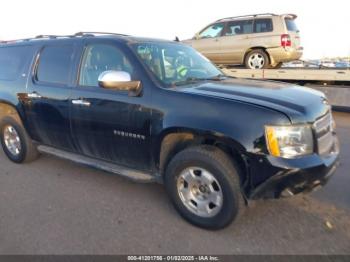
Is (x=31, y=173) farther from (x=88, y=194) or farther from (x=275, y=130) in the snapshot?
(x=275, y=130)

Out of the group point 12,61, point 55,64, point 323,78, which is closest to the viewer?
point 55,64

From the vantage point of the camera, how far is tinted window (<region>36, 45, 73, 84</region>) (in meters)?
4.39

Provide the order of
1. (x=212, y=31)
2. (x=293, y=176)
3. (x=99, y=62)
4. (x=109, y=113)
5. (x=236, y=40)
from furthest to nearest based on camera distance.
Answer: (x=212, y=31)
(x=236, y=40)
(x=99, y=62)
(x=109, y=113)
(x=293, y=176)

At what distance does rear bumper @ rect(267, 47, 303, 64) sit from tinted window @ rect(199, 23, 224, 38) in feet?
6.45

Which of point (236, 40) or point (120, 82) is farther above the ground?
point (236, 40)

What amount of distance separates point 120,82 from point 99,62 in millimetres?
757

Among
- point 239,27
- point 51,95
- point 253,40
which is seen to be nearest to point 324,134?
point 51,95

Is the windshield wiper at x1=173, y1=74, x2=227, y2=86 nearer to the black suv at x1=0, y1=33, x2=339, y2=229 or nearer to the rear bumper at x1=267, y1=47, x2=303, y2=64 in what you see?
the black suv at x1=0, y1=33, x2=339, y2=229

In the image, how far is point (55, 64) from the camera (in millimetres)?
4570

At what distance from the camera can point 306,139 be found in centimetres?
296

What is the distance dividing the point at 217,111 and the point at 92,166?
1869 mm

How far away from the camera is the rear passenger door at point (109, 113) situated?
360 cm

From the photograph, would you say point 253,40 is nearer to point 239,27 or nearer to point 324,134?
point 239,27

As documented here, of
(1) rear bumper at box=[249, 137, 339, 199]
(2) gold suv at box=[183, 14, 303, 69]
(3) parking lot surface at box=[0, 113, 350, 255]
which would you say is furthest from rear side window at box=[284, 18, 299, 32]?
(1) rear bumper at box=[249, 137, 339, 199]
